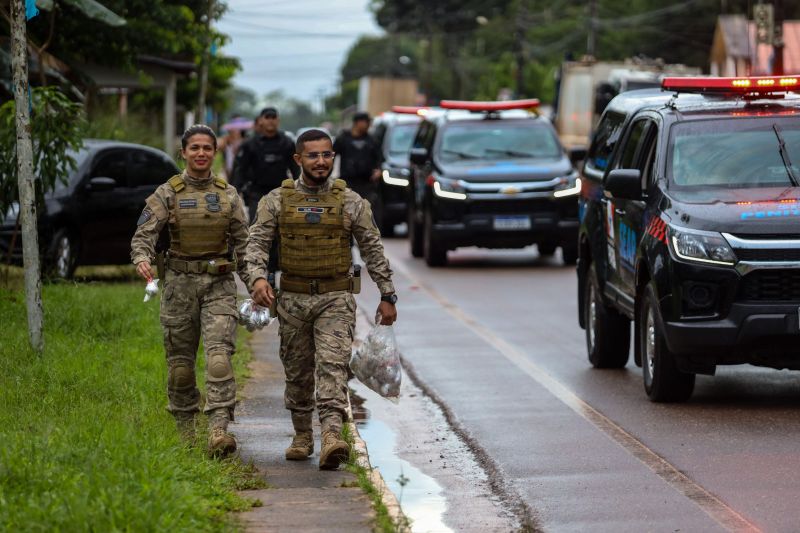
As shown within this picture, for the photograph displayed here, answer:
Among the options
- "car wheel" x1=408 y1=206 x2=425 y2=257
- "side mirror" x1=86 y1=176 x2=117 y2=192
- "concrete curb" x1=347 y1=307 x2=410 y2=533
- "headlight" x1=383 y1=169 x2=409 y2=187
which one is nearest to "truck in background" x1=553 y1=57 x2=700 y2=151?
"headlight" x1=383 y1=169 x2=409 y2=187

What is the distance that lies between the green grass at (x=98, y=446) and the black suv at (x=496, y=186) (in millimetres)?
9574

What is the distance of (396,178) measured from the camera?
91.0 ft

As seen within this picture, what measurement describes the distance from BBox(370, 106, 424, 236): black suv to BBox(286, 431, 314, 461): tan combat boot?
17.4 meters

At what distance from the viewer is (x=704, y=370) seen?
1055 centimetres

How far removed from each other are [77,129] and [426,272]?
746 centimetres

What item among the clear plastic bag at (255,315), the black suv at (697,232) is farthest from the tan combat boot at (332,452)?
the black suv at (697,232)

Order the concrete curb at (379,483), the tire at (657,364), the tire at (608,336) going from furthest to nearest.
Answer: the tire at (608,336) → the tire at (657,364) → the concrete curb at (379,483)

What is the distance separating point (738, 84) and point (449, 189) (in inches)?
432

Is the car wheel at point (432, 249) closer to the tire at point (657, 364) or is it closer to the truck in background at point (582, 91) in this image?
the tire at point (657, 364)

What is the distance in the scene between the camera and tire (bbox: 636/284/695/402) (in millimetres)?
10758

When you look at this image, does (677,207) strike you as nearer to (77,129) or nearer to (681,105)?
(681,105)

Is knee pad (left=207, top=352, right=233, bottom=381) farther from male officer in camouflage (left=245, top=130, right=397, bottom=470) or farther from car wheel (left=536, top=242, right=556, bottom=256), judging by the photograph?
car wheel (left=536, top=242, right=556, bottom=256)

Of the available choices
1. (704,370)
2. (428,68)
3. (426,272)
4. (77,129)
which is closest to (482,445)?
(704,370)

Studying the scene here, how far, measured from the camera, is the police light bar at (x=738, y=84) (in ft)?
37.9
